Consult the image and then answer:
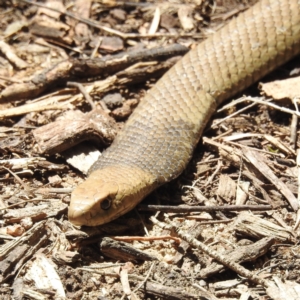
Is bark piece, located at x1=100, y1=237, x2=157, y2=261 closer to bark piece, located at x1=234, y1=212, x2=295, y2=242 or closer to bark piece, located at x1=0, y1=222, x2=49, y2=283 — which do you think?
bark piece, located at x1=0, y1=222, x2=49, y2=283

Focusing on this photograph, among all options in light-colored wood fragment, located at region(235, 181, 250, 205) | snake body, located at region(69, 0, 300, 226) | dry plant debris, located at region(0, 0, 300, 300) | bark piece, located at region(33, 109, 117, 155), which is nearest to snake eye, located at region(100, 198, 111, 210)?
snake body, located at region(69, 0, 300, 226)

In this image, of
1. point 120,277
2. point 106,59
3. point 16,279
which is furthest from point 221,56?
point 16,279

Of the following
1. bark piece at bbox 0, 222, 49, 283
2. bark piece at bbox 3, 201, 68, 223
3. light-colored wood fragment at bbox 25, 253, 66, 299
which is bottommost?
light-colored wood fragment at bbox 25, 253, 66, 299

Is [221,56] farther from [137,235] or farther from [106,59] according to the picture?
[137,235]

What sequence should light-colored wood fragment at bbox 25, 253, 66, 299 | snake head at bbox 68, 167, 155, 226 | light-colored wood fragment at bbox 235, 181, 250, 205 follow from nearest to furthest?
light-colored wood fragment at bbox 25, 253, 66, 299 → snake head at bbox 68, 167, 155, 226 → light-colored wood fragment at bbox 235, 181, 250, 205

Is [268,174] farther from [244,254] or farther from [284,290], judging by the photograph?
[284,290]

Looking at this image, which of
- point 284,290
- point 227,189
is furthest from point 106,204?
point 284,290
